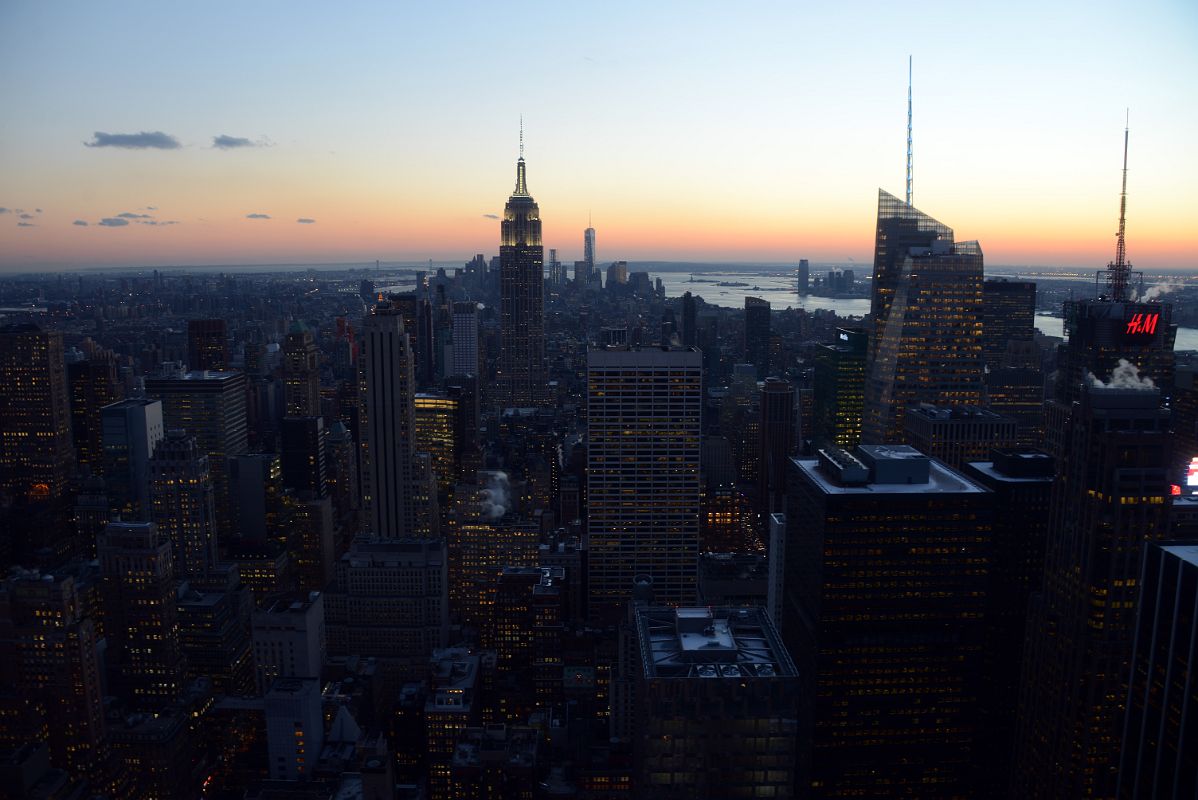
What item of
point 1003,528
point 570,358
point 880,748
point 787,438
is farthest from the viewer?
point 570,358

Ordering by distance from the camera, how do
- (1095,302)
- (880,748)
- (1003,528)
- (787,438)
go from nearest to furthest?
(880,748) < (1003,528) < (1095,302) < (787,438)

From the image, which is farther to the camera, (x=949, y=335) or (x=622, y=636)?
(x=949, y=335)

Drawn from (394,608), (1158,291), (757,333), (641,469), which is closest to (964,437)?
(1158,291)

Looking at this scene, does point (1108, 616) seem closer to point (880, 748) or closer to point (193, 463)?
point (880, 748)

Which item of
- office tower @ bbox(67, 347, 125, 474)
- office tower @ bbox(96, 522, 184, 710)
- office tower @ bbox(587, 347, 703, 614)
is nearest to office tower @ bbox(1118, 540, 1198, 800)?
office tower @ bbox(587, 347, 703, 614)

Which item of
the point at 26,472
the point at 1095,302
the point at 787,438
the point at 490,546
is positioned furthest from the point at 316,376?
the point at 1095,302

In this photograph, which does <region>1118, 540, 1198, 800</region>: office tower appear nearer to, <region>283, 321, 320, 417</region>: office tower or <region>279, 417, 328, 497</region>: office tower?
<region>279, 417, 328, 497</region>: office tower

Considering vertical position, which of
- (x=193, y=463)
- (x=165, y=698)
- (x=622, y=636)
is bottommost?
(x=165, y=698)
